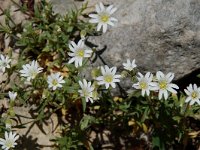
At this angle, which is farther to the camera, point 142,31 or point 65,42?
point 65,42

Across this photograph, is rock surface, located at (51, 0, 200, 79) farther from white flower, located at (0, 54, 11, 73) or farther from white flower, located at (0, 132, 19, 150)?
white flower, located at (0, 132, 19, 150)

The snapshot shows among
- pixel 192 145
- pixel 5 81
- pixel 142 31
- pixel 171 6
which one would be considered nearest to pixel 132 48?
pixel 142 31

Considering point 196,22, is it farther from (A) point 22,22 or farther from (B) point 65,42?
(A) point 22,22

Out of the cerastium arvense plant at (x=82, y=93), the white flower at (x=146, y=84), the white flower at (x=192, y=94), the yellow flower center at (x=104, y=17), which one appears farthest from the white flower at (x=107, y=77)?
the white flower at (x=192, y=94)

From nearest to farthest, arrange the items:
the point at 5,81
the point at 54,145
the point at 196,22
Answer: the point at 196,22 → the point at 54,145 → the point at 5,81

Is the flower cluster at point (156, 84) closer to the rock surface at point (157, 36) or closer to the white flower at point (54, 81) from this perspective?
the rock surface at point (157, 36)

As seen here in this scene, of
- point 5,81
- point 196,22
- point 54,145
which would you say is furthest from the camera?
point 5,81

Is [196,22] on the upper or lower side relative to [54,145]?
upper
